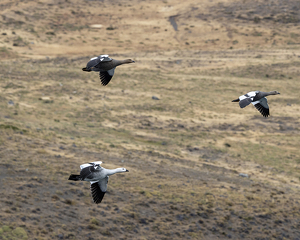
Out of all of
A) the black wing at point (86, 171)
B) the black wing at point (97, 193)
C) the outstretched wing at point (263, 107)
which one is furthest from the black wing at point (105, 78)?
the outstretched wing at point (263, 107)

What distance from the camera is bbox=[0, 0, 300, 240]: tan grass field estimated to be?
3083 cm

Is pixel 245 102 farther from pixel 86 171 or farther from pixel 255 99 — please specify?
pixel 86 171

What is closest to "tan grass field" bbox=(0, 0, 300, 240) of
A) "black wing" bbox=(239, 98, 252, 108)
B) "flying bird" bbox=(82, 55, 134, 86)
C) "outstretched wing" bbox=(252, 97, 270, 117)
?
"flying bird" bbox=(82, 55, 134, 86)

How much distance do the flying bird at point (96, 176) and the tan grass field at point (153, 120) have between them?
12.9 metres

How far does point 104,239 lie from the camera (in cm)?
2795

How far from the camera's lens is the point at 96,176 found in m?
14.7

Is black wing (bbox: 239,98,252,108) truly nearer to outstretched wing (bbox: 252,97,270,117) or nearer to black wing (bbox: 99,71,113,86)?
outstretched wing (bbox: 252,97,270,117)

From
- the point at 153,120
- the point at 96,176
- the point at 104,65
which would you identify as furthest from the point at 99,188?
the point at 153,120

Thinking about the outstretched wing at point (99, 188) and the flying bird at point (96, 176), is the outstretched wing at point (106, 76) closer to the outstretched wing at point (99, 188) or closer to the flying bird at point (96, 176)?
the flying bird at point (96, 176)

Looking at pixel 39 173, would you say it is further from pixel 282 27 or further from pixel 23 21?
pixel 282 27

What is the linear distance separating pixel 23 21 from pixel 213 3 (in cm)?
3520

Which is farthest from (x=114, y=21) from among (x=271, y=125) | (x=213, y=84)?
(x=271, y=125)

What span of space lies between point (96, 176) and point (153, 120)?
3573cm

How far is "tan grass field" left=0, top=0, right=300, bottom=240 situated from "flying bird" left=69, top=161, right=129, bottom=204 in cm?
1290
